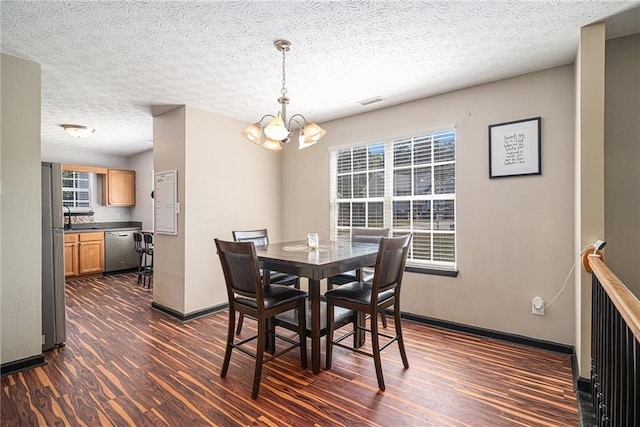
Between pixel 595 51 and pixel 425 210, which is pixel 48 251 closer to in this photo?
pixel 425 210

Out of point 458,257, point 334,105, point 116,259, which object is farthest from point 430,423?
point 116,259

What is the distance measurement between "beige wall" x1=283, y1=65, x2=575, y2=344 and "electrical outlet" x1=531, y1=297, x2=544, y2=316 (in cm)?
4

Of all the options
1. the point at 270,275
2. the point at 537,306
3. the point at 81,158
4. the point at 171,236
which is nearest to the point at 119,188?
the point at 81,158

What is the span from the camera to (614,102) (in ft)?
7.89

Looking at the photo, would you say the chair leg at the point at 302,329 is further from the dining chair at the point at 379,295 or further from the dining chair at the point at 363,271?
the dining chair at the point at 363,271

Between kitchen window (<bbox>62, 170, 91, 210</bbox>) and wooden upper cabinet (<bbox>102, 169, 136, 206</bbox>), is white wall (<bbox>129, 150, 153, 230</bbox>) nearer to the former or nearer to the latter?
wooden upper cabinet (<bbox>102, 169, 136, 206</bbox>)

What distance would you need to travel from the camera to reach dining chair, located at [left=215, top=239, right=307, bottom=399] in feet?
7.09

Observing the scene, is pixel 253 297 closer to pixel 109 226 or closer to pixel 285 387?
Answer: pixel 285 387

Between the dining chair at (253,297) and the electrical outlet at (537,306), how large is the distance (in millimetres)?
2104

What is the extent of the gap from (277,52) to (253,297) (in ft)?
6.22

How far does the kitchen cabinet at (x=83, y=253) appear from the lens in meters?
5.72

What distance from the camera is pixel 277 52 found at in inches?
98.2

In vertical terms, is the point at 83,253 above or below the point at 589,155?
below

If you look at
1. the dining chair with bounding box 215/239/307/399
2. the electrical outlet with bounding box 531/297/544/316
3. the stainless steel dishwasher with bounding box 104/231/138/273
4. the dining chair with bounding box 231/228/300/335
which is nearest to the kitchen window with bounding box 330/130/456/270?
the electrical outlet with bounding box 531/297/544/316
